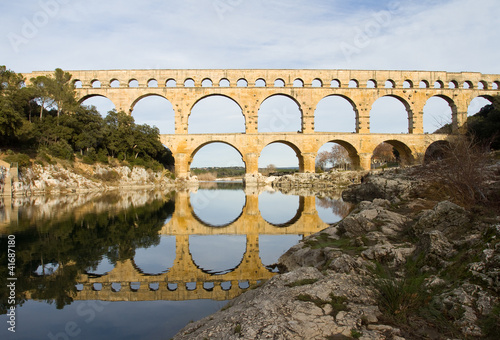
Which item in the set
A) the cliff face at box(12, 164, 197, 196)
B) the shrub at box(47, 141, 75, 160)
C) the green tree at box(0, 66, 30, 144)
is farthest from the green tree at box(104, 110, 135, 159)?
the green tree at box(0, 66, 30, 144)

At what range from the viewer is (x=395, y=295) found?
297 centimetres

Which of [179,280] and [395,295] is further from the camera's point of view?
[179,280]

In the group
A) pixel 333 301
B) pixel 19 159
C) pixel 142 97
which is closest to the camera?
pixel 333 301

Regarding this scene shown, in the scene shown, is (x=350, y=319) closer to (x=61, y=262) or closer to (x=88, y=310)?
(x=88, y=310)

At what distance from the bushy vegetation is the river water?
11.9 m

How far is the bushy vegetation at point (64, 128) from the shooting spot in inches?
810

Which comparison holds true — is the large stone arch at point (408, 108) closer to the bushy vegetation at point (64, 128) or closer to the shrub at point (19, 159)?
the bushy vegetation at point (64, 128)

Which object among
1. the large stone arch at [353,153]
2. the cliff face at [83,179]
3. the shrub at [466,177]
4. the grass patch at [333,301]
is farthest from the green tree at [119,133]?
the grass patch at [333,301]

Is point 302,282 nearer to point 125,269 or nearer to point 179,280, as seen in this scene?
point 179,280

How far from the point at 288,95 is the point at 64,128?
1801 centimetres

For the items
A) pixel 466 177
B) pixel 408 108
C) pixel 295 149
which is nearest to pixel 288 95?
pixel 295 149

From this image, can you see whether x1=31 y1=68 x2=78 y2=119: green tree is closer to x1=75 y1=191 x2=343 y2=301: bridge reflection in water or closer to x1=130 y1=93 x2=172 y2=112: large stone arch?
x1=130 y1=93 x2=172 y2=112: large stone arch

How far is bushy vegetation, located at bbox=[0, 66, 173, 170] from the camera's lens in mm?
20575

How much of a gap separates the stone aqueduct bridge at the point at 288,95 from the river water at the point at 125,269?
20.2 m
